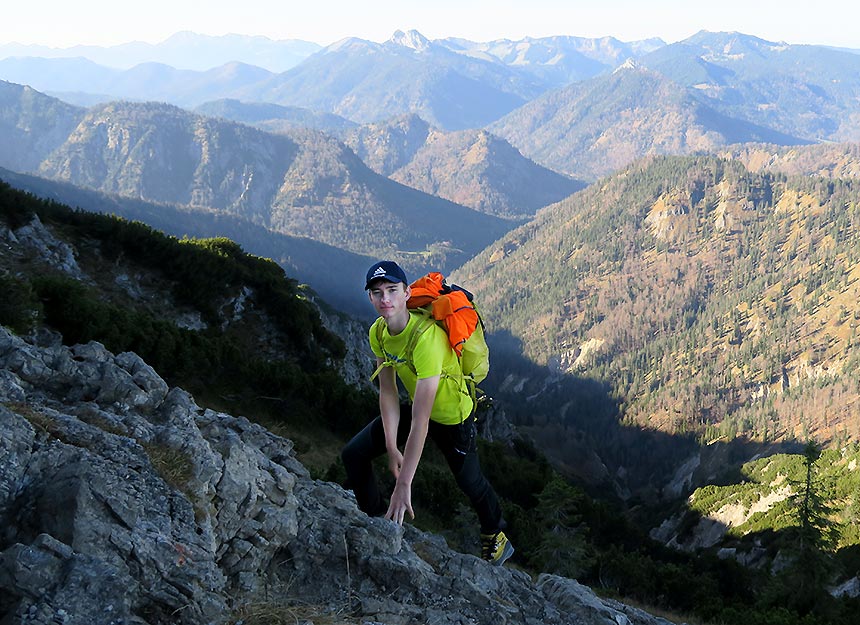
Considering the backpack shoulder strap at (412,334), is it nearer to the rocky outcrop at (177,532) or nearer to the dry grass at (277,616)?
the rocky outcrop at (177,532)

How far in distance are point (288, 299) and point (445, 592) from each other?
2403 centimetres

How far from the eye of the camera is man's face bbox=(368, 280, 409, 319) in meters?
5.69

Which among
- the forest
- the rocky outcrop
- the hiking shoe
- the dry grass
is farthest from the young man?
the forest

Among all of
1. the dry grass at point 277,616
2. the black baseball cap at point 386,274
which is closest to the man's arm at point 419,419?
the black baseball cap at point 386,274

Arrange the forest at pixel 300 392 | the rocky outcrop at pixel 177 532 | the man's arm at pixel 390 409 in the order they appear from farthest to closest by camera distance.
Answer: the forest at pixel 300 392 < the man's arm at pixel 390 409 < the rocky outcrop at pixel 177 532

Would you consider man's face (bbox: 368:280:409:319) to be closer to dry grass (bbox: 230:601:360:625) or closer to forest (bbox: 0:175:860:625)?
dry grass (bbox: 230:601:360:625)

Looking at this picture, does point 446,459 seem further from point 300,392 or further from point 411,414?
point 300,392

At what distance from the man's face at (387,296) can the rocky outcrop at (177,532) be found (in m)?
2.63

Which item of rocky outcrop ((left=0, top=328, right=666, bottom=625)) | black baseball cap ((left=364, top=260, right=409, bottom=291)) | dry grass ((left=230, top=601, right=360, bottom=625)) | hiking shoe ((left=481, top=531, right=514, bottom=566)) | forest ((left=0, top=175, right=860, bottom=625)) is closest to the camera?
rocky outcrop ((left=0, top=328, right=666, bottom=625))

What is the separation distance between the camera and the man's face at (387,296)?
5.69 metres

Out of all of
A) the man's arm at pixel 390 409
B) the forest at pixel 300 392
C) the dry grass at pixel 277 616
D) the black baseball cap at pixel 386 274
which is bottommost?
the forest at pixel 300 392

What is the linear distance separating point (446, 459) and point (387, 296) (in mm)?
2403

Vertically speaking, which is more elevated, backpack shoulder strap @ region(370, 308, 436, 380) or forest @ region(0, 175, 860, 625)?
backpack shoulder strap @ region(370, 308, 436, 380)

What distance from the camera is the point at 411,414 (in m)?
6.67
